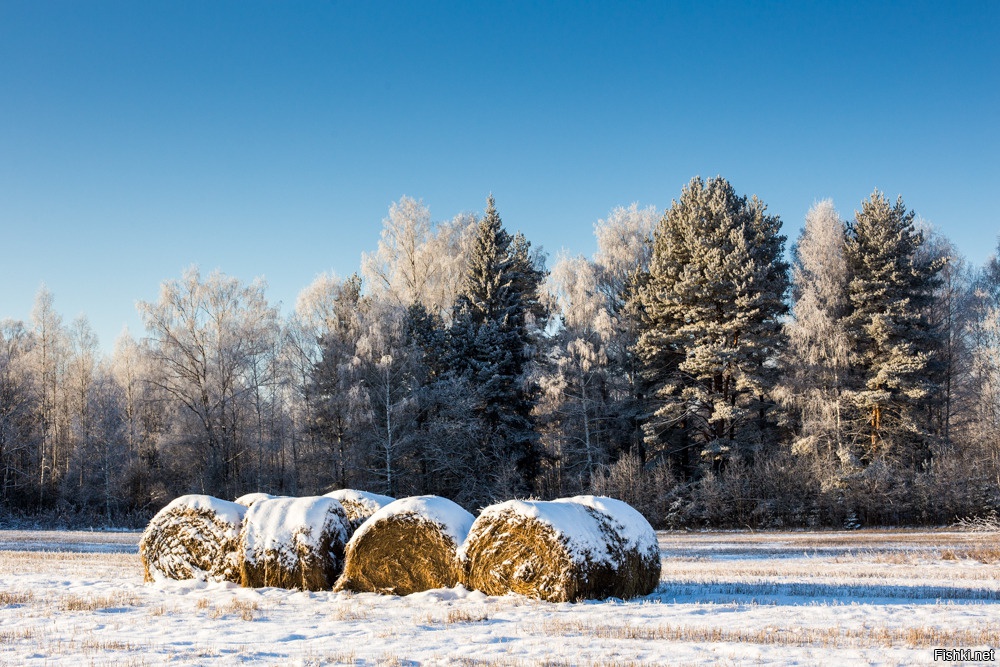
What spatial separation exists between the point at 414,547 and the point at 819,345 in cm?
2923

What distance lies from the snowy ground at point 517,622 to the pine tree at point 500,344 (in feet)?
79.4

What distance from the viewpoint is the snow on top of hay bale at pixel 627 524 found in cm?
1049

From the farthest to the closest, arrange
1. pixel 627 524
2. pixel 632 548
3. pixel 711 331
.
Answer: pixel 711 331 < pixel 627 524 < pixel 632 548

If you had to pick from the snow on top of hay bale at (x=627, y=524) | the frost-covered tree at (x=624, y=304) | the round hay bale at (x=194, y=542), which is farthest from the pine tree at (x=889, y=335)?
the round hay bale at (x=194, y=542)

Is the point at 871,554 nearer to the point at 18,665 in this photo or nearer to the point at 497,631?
the point at 497,631

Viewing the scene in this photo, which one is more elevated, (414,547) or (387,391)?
(387,391)

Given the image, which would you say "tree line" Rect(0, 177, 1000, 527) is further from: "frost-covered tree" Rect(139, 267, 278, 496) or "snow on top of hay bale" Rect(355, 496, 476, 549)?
"snow on top of hay bale" Rect(355, 496, 476, 549)

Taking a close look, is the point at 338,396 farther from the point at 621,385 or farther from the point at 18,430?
the point at 18,430

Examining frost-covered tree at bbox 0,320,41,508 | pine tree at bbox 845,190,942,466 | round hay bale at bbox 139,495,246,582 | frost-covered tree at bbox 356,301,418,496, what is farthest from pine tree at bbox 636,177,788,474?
frost-covered tree at bbox 0,320,41,508

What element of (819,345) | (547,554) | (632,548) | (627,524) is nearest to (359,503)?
(547,554)

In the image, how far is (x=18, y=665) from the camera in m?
6.51

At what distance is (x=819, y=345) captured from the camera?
34938 mm

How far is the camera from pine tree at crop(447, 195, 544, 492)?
37844mm

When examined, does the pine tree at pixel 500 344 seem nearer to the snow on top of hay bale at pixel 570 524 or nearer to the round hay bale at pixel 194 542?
the round hay bale at pixel 194 542
